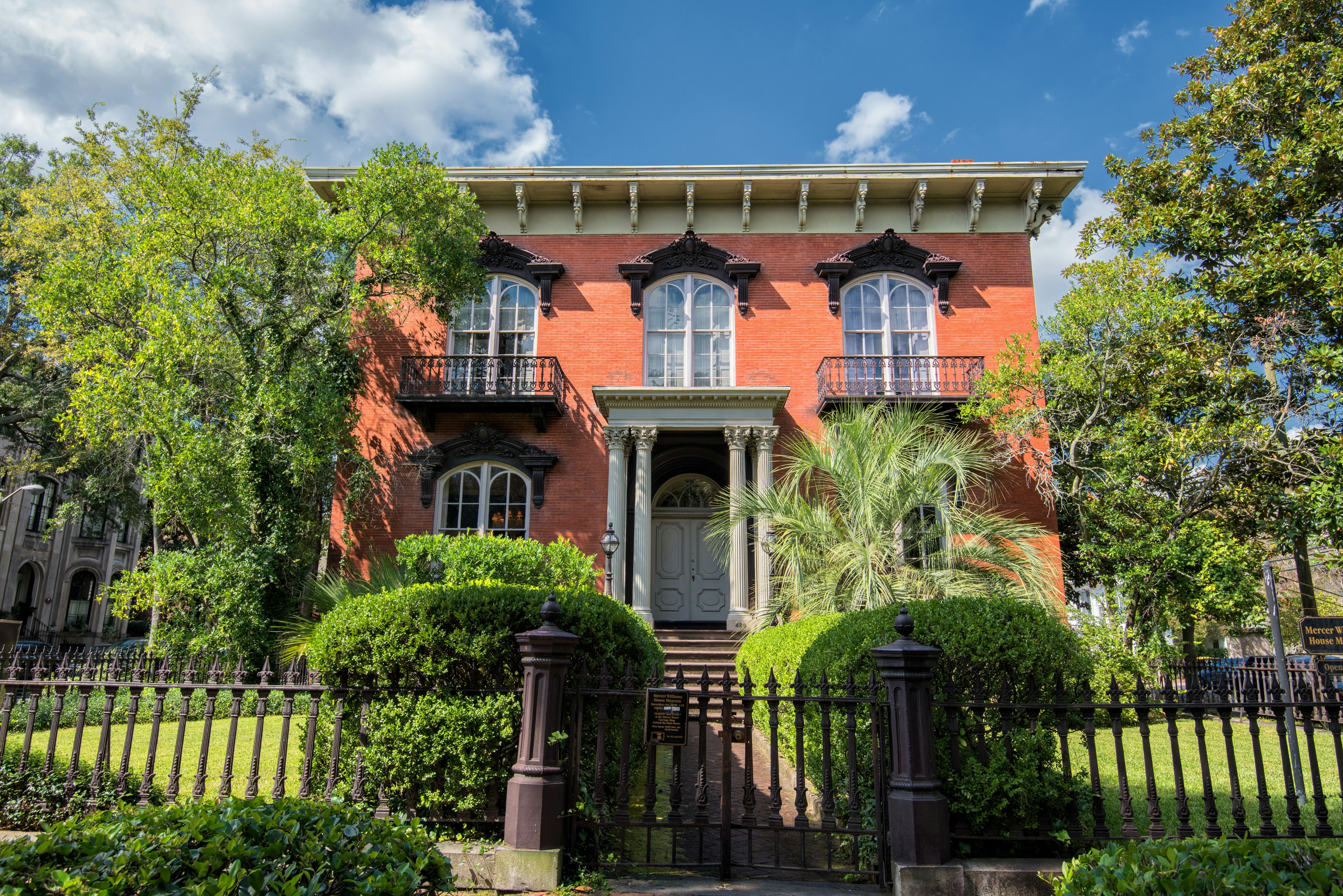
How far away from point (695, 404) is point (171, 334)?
9.49 metres

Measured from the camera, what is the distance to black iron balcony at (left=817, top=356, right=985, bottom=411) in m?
16.2

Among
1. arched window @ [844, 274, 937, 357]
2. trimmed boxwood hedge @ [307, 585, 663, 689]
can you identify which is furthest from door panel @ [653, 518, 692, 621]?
trimmed boxwood hedge @ [307, 585, 663, 689]

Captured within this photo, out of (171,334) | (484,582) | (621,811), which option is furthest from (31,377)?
(621,811)

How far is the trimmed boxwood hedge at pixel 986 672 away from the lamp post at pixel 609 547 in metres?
8.37

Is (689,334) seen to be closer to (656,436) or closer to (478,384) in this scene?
(656,436)

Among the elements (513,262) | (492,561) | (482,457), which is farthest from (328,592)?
(513,262)

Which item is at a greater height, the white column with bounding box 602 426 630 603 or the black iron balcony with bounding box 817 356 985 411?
the black iron balcony with bounding box 817 356 985 411

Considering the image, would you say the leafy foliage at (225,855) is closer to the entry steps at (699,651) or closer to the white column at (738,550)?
the entry steps at (699,651)

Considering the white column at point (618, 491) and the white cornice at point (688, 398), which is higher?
the white cornice at point (688, 398)

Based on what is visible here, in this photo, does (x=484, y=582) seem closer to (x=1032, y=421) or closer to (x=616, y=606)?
(x=616, y=606)

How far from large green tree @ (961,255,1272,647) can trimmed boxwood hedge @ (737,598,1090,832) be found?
8.81 metres

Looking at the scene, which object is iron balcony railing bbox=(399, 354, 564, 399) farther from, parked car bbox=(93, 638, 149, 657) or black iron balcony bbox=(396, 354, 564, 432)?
parked car bbox=(93, 638, 149, 657)

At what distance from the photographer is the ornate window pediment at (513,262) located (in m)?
17.7

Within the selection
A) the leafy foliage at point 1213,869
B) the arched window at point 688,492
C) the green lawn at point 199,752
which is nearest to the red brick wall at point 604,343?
the arched window at point 688,492
